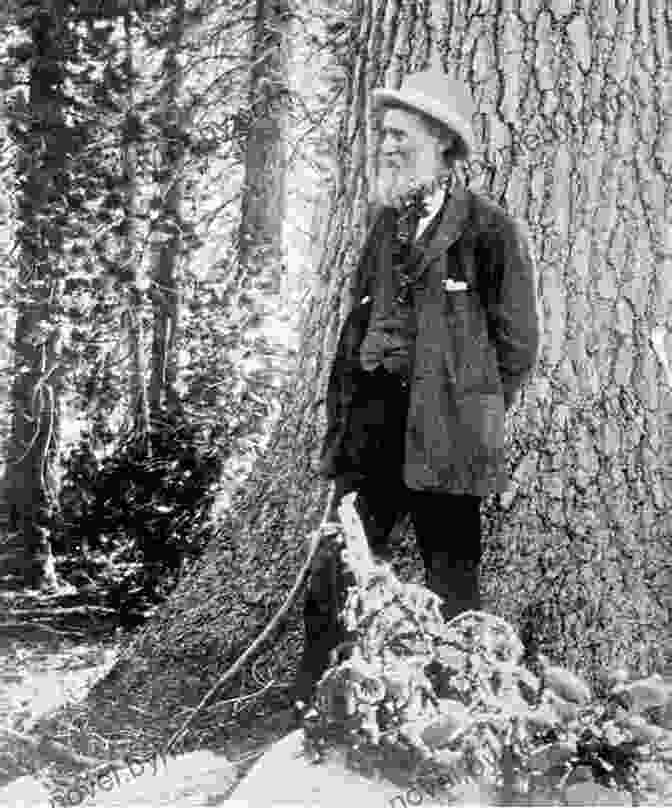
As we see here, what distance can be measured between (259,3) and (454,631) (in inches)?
126

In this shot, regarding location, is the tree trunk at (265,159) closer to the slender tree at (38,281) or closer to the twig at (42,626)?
the slender tree at (38,281)

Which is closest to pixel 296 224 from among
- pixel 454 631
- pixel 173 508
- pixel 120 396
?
pixel 120 396

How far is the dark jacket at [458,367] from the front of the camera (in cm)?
284

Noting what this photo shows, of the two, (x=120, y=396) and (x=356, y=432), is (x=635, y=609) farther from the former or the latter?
(x=120, y=396)

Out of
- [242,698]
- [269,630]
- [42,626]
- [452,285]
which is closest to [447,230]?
[452,285]

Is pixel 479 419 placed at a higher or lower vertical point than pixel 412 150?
lower

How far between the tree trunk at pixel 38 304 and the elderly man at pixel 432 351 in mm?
1565

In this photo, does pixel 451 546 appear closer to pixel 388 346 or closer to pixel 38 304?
pixel 388 346

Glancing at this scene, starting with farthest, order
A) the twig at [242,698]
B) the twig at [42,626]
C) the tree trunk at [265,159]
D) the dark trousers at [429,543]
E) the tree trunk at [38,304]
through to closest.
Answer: the tree trunk at [265,159], the tree trunk at [38,304], the twig at [42,626], the twig at [242,698], the dark trousers at [429,543]

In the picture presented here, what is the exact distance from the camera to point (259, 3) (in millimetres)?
4691

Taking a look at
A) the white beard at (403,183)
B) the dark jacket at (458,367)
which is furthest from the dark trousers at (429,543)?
the white beard at (403,183)

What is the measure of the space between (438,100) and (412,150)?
176mm

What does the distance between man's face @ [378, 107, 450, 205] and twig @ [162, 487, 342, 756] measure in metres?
1.01

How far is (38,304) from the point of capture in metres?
4.07
